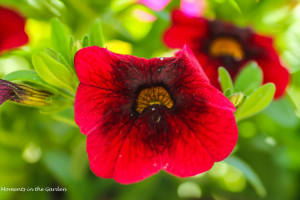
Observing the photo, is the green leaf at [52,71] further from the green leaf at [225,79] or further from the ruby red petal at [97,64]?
the green leaf at [225,79]

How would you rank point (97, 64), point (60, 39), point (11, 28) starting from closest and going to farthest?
1. point (97, 64)
2. point (60, 39)
3. point (11, 28)

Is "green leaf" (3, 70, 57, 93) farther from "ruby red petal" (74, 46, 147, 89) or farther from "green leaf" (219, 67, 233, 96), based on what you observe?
"green leaf" (219, 67, 233, 96)

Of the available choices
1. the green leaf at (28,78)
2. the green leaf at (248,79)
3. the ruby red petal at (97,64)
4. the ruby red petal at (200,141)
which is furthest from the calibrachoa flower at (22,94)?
the green leaf at (248,79)

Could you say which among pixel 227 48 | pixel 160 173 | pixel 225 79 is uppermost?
pixel 225 79

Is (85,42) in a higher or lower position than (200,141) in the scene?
higher

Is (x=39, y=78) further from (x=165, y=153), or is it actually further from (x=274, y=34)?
(x=274, y=34)

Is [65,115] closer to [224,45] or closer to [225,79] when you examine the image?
[225,79]

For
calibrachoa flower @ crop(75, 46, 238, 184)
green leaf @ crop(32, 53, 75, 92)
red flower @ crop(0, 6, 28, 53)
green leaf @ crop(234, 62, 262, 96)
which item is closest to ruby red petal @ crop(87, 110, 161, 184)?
calibrachoa flower @ crop(75, 46, 238, 184)

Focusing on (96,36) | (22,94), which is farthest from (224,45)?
(22,94)
